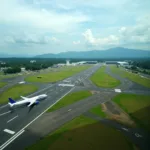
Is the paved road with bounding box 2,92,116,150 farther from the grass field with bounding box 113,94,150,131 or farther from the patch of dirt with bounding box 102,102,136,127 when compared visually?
the grass field with bounding box 113,94,150,131

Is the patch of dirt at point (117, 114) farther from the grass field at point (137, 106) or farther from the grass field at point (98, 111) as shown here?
the grass field at point (137, 106)

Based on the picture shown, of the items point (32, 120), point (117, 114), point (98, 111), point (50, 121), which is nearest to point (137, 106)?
point (117, 114)

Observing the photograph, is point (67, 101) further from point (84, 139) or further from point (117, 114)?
point (84, 139)

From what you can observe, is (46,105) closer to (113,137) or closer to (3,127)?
(3,127)

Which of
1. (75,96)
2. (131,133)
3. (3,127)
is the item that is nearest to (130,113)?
(131,133)

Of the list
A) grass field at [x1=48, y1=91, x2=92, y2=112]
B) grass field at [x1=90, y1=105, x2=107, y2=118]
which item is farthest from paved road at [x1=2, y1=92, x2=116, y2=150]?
grass field at [x1=48, y1=91, x2=92, y2=112]

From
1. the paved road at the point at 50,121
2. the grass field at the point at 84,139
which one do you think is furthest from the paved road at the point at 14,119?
the grass field at the point at 84,139
